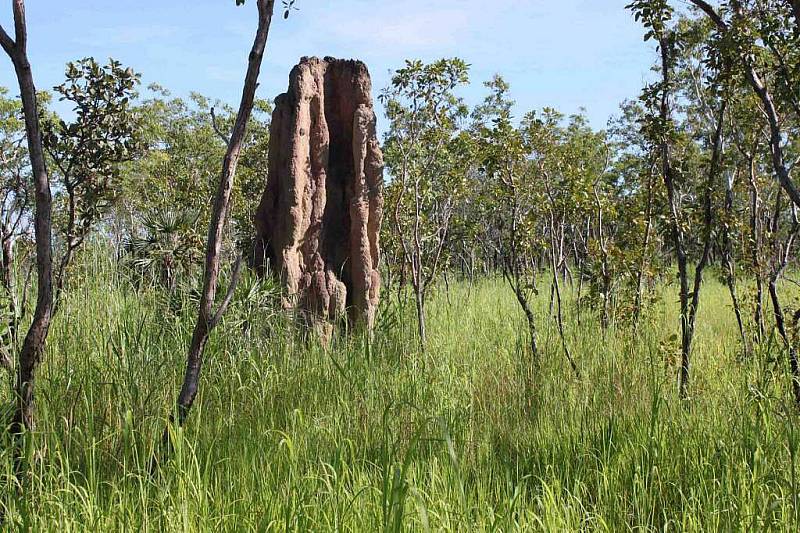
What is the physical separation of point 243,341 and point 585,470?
304cm

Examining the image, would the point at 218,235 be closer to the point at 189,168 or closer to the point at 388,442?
the point at 388,442

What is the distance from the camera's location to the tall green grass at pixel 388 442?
9.11ft

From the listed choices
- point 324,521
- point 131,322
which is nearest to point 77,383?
point 131,322

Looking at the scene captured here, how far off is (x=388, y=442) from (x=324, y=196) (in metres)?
4.44

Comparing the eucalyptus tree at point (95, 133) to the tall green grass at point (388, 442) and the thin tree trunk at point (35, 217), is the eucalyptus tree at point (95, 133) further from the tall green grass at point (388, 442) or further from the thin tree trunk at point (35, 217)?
the thin tree trunk at point (35, 217)

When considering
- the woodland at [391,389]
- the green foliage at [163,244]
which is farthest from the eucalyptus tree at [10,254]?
the green foliage at [163,244]

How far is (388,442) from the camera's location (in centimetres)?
351

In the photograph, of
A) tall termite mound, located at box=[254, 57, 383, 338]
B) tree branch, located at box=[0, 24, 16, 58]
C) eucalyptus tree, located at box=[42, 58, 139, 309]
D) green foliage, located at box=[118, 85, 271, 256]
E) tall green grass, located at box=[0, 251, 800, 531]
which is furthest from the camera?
green foliage, located at box=[118, 85, 271, 256]

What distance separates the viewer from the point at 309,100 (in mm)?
7586

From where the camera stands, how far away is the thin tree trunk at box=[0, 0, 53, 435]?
3156 millimetres

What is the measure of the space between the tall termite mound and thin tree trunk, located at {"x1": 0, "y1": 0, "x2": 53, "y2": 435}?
12.6 ft

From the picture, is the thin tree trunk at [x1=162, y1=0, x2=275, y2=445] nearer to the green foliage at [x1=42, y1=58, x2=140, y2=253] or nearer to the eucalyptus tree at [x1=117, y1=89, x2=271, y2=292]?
the eucalyptus tree at [x1=117, y1=89, x2=271, y2=292]

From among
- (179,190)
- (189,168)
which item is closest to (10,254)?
(179,190)

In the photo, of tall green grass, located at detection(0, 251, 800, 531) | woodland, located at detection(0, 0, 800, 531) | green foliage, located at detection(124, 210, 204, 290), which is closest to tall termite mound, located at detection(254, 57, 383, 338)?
woodland, located at detection(0, 0, 800, 531)
